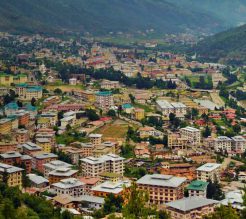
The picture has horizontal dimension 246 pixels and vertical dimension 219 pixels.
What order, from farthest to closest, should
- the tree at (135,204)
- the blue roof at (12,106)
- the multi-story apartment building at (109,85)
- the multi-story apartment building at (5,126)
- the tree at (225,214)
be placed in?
→ the multi-story apartment building at (109,85), the blue roof at (12,106), the multi-story apartment building at (5,126), the tree at (135,204), the tree at (225,214)

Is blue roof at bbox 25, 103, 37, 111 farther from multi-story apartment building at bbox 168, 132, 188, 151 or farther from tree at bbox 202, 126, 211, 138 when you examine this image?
tree at bbox 202, 126, 211, 138

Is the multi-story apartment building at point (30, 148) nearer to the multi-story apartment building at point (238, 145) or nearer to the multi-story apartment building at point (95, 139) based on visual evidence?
the multi-story apartment building at point (95, 139)

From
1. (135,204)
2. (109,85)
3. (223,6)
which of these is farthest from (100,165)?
(223,6)

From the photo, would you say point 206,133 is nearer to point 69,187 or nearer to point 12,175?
point 69,187

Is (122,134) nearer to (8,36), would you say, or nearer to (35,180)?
(35,180)

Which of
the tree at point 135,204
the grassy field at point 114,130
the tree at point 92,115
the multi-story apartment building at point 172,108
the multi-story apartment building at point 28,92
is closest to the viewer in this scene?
the tree at point 135,204

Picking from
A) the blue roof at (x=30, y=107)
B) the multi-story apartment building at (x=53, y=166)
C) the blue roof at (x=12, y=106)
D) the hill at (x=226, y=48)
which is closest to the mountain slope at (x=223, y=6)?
the hill at (x=226, y=48)
